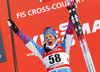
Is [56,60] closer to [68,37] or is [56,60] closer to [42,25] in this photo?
[68,37]

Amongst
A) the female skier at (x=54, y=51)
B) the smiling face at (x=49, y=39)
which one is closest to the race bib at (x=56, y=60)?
the female skier at (x=54, y=51)

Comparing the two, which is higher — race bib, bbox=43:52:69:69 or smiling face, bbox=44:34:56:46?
smiling face, bbox=44:34:56:46

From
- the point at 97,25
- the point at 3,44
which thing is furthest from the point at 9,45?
the point at 97,25

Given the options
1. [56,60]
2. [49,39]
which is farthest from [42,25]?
[56,60]

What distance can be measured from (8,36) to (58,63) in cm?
88

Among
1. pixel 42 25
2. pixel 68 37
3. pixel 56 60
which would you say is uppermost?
pixel 42 25

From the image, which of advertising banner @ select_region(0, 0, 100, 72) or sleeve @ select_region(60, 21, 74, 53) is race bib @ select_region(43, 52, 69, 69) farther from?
advertising banner @ select_region(0, 0, 100, 72)

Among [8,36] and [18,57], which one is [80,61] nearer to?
[18,57]

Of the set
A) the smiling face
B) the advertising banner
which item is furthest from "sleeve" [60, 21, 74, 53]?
the advertising banner

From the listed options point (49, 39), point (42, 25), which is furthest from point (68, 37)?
point (42, 25)

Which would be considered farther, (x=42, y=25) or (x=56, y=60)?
(x=42, y=25)

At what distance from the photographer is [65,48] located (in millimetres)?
1691

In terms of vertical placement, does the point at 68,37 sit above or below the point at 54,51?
above

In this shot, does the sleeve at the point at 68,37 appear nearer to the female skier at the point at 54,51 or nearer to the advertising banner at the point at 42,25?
the female skier at the point at 54,51
